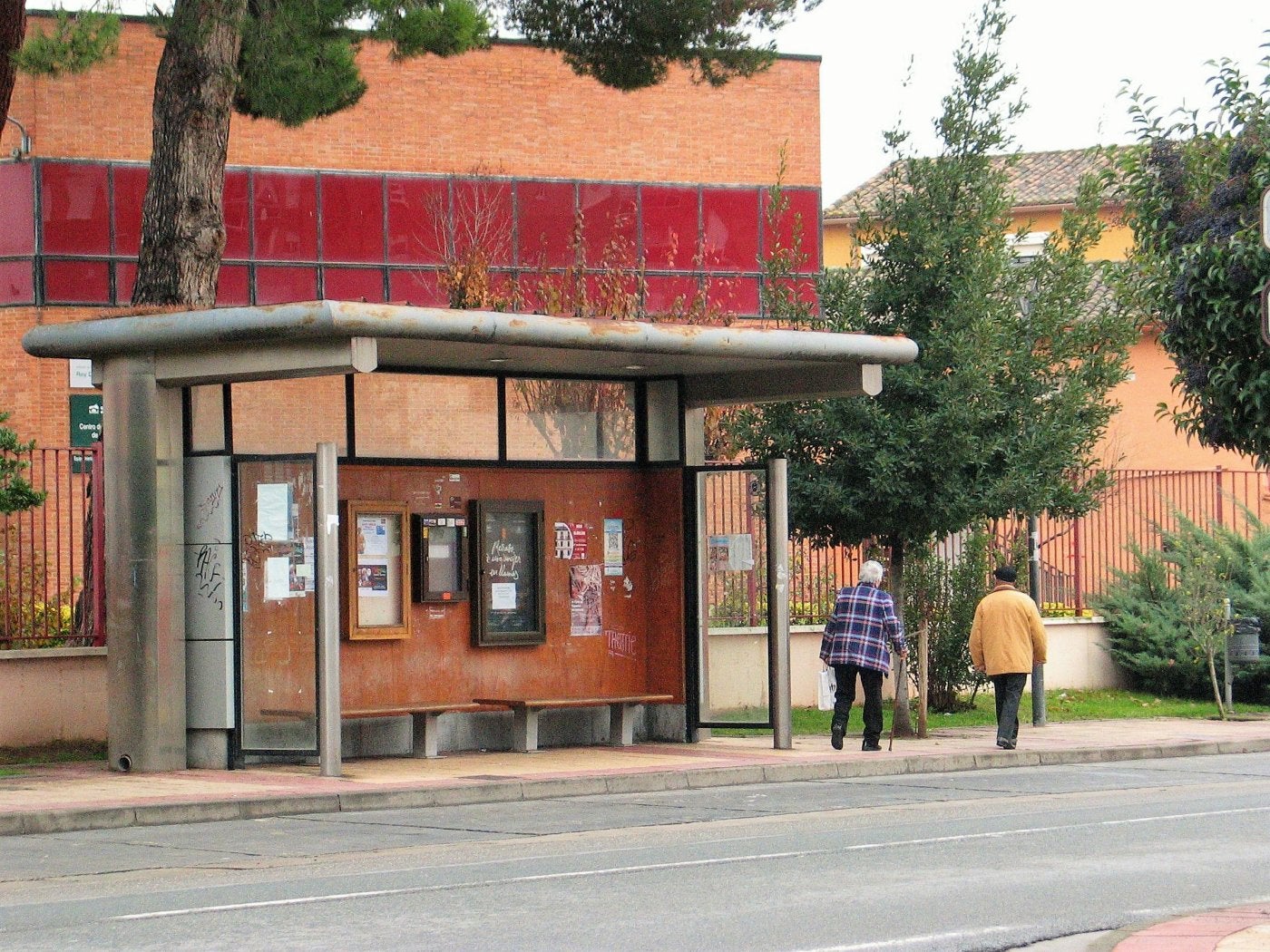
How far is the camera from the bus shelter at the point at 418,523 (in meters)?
15.3

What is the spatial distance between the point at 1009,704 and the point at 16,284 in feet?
68.5

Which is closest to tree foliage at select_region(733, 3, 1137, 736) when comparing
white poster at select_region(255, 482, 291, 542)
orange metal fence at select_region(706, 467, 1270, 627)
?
orange metal fence at select_region(706, 467, 1270, 627)

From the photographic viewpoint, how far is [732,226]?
37.7m

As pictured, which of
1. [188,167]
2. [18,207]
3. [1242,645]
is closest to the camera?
[188,167]

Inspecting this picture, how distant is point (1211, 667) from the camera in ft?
74.2

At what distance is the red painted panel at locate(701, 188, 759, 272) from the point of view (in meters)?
37.4

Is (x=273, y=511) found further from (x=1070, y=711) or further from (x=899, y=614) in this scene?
(x=1070, y=711)

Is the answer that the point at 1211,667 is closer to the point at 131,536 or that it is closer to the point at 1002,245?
the point at 1002,245

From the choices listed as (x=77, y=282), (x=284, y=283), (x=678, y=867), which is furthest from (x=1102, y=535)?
(x=77, y=282)

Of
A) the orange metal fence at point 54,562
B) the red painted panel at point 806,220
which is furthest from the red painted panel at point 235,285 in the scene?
the orange metal fence at point 54,562

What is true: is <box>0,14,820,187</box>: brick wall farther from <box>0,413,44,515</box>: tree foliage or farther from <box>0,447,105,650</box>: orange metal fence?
<box>0,413,44,515</box>: tree foliage

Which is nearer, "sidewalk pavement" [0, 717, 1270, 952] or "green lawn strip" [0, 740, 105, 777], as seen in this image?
"sidewalk pavement" [0, 717, 1270, 952]

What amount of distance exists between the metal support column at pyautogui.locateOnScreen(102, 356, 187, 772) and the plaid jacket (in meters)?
5.86

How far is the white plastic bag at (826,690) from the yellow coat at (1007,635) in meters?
1.46
